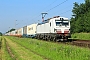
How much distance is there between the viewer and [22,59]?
16172 mm

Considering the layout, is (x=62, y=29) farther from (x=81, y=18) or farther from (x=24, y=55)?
(x=81, y=18)

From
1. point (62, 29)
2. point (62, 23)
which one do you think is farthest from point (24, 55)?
point (62, 23)

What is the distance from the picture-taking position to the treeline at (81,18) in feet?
219

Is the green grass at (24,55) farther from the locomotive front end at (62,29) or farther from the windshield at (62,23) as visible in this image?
the windshield at (62,23)

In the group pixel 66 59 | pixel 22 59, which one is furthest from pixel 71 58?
pixel 22 59

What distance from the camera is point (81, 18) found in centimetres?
7262

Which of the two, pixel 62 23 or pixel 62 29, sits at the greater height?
pixel 62 23

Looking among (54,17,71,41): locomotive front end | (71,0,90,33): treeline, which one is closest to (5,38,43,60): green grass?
(54,17,71,41): locomotive front end

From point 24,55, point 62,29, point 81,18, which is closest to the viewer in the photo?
point 24,55

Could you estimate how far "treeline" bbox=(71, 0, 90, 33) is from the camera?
66.8m

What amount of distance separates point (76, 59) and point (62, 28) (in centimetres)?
1965

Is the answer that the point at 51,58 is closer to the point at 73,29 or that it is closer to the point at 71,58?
the point at 71,58

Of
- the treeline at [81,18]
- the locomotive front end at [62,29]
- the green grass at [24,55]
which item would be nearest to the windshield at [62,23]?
the locomotive front end at [62,29]

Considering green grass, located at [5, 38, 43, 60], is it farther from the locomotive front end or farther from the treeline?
the treeline
